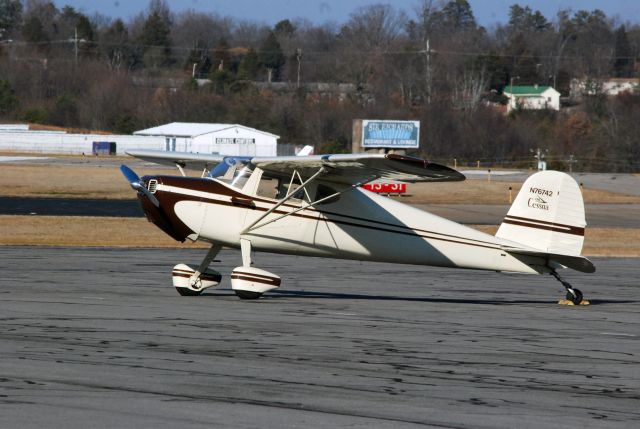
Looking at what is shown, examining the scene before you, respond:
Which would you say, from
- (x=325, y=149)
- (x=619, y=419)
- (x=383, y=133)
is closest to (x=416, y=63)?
(x=325, y=149)

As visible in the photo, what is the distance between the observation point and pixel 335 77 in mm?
132375

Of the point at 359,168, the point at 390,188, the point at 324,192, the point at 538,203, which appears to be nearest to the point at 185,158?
the point at 324,192

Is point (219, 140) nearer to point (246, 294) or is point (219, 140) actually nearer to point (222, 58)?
point (222, 58)

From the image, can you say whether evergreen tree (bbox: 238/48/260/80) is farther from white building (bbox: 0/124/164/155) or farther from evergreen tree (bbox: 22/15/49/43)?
white building (bbox: 0/124/164/155)

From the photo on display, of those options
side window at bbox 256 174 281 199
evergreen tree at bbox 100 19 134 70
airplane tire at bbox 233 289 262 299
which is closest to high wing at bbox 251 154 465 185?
side window at bbox 256 174 281 199

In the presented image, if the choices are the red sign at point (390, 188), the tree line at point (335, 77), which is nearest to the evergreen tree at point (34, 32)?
the tree line at point (335, 77)

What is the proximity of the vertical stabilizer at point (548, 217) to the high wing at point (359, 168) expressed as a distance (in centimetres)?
186

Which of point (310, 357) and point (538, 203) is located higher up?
point (538, 203)

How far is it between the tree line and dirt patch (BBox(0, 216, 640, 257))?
48.7 meters

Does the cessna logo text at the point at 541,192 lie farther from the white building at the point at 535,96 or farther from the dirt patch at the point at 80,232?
the white building at the point at 535,96

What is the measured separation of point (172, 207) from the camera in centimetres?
1526

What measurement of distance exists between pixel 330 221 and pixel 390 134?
2260 inches

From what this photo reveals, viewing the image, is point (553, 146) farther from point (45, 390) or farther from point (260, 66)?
point (45, 390)

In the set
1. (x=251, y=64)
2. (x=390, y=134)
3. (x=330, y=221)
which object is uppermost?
(x=251, y=64)
